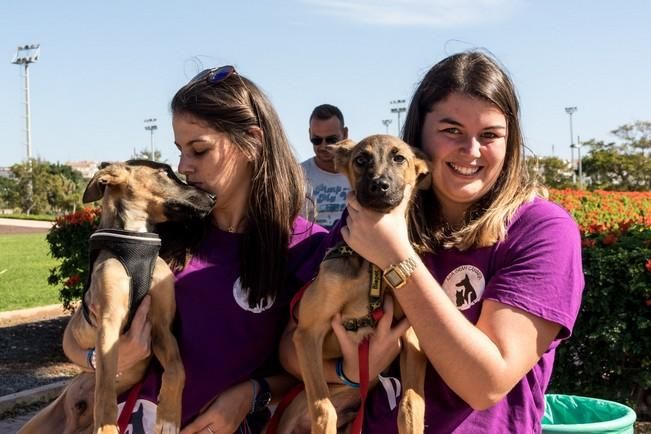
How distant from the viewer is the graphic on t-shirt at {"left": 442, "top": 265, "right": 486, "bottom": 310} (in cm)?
267

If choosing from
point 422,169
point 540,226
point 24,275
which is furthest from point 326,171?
point 24,275

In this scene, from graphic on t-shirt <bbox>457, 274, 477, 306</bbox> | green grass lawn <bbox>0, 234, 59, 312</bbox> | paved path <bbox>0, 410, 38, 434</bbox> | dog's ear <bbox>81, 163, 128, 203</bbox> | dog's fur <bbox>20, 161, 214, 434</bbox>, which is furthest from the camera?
green grass lawn <bbox>0, 234, 59, 312</bbox>

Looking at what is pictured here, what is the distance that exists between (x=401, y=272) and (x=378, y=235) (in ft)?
0.65

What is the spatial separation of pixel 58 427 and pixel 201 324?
3.23ft

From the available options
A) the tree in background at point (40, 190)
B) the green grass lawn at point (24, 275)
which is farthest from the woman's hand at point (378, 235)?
the tree in background at point (40, 190)

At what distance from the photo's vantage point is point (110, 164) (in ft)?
12.5

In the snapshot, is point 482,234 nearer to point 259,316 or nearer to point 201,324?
point 259,316

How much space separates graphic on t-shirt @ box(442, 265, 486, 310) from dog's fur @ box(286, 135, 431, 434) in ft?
1.14

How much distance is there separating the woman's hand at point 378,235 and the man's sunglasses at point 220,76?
81 cm

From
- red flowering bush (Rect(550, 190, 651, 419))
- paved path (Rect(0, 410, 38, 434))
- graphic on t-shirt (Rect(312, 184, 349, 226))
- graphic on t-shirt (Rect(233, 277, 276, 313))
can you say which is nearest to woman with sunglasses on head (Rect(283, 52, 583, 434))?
graphic on t-shirt (Rect(233, 277, 276, 313))

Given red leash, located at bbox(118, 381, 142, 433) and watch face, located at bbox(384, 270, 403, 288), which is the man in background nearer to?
Answer: red leash, located at bbox(118, 381, 142, 433)

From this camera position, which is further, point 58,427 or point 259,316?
point 58,427

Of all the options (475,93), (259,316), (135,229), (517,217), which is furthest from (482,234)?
(135,229)

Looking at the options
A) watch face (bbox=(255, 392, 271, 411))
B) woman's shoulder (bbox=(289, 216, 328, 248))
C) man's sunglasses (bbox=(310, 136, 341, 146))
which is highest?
man's sunglasses (bbox=(310, 136, 341, 146))
